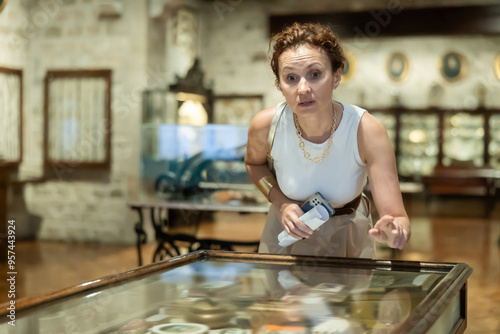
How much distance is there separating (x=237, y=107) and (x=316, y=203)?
1064 centimetres

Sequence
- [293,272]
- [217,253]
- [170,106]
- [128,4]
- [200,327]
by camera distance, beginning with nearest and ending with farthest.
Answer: [200,327]
[293,272]
[217,253]
[128,4]
[170,106]

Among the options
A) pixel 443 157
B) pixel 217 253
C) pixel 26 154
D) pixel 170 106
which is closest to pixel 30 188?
pixel 26 154

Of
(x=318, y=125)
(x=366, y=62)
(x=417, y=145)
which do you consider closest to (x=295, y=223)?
(x=318, y=125)

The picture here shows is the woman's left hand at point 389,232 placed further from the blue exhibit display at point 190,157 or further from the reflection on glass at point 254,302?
the blue exhibit display at point 190,157

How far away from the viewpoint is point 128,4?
8.00 m

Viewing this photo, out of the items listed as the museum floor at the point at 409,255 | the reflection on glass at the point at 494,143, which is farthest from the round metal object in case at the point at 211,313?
the reflection on glass at the point at 494,143

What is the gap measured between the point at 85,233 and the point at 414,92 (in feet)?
25.5

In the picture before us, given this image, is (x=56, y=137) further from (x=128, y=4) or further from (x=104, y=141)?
(x=128, y=4)

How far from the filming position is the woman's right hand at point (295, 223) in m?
1.98

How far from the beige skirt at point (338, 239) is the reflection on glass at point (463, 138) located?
11488 millimetres

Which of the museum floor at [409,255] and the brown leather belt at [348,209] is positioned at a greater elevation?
the brown leather belt at [348,209]

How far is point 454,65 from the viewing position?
12.9 meters

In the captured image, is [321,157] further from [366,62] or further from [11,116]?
[366,62]

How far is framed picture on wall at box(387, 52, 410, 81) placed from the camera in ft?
42.5
